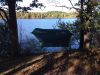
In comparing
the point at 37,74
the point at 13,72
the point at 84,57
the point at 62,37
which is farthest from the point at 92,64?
the point at 62,37

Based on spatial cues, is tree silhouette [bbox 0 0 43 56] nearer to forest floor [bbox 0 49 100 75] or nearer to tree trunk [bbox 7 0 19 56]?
tree trunk [bbox 7 0 19 56]

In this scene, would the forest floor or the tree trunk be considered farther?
the tree trunk

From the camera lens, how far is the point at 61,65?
11.4 meters

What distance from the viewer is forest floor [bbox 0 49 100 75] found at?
11109 millimetres

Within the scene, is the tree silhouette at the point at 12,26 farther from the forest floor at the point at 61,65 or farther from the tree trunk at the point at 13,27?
the forest floor at the point at 61,65

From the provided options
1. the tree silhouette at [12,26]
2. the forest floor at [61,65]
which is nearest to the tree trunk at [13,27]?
the tree silhouette at [12,26]

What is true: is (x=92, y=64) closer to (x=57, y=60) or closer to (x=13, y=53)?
(x=57, y=60)

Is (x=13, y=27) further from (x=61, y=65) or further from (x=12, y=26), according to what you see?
(x=61, y=65)

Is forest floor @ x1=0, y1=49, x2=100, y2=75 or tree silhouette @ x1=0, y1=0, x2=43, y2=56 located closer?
forest floor @ x1=0, y1=49, x2=100, y2=75

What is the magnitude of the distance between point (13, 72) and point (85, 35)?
14.0ft

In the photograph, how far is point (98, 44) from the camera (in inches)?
645

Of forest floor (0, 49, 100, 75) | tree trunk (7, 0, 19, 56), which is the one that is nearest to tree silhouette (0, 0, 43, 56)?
tree trunk (7, 0, 19, 56)

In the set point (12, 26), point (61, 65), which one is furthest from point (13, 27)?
point (61, 65)

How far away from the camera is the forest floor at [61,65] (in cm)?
1111
